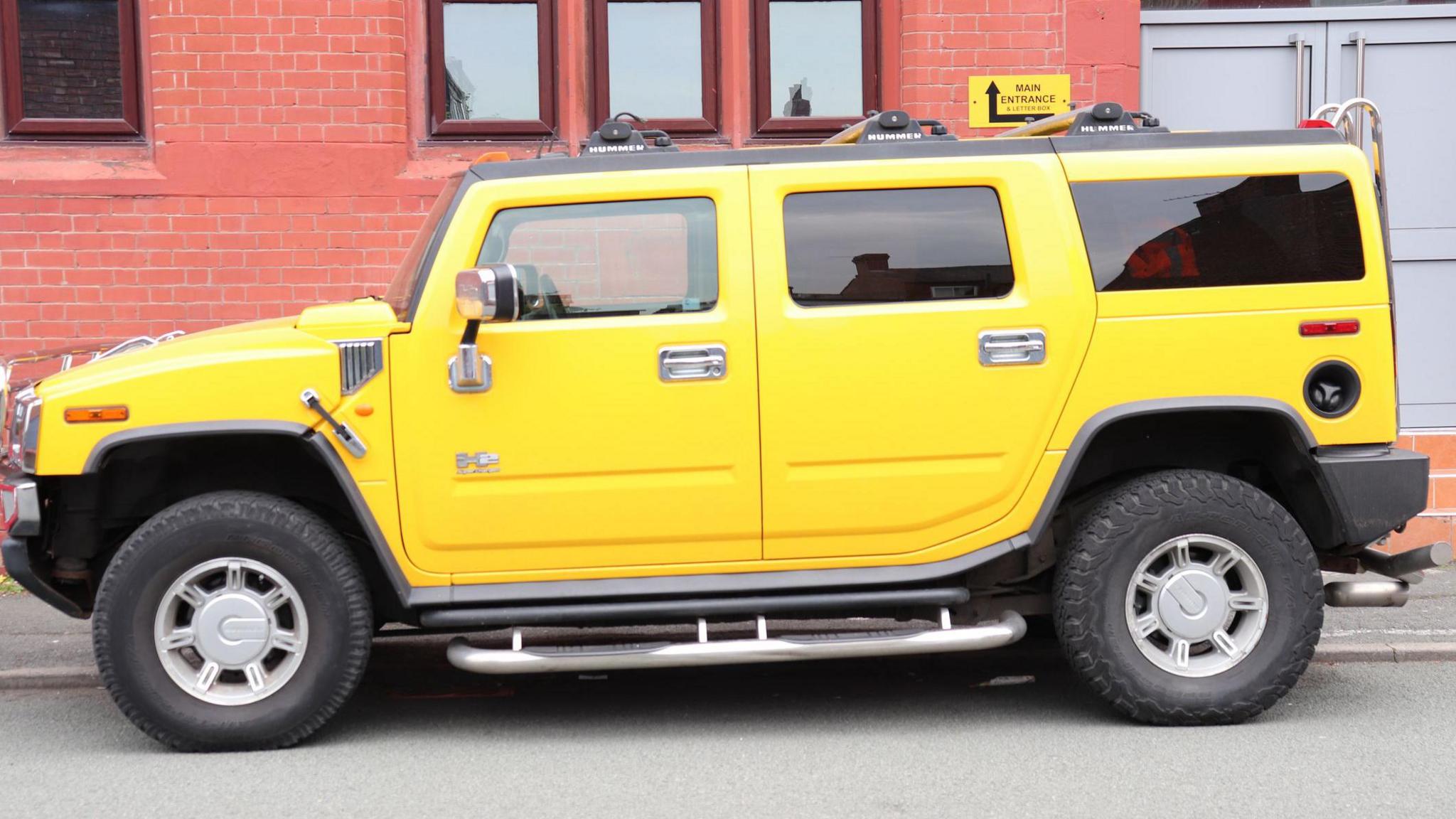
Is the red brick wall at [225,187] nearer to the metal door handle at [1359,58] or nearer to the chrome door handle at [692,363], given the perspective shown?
the chrome door handle at [692,363]

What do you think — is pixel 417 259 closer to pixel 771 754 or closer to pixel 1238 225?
pixel 771 754

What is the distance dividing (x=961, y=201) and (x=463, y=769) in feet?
8.59

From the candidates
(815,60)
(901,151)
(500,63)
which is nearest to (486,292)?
(901,151)

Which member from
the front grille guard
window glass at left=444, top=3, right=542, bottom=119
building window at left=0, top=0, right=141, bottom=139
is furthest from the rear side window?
building window at left=0, top=0, right=141, bottom=139

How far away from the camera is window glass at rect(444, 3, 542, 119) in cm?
906

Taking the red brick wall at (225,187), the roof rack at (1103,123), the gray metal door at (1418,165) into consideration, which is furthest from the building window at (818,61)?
the roof rack at (1103,123)

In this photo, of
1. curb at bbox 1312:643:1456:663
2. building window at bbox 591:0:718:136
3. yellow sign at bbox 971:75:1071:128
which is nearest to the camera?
curb at bbox 1312:643:1456:663

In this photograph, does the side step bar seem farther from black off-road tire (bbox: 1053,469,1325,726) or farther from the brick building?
the brick building

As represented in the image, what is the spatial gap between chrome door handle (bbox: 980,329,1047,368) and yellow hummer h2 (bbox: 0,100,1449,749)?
13 mm

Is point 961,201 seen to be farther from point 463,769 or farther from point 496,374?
point 463,769

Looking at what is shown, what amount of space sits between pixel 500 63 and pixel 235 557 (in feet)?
15.5

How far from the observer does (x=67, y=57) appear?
8781mm

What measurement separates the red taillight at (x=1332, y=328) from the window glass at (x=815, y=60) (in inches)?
175

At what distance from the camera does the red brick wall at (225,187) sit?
859 centimetres
